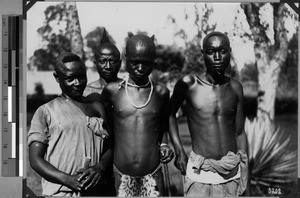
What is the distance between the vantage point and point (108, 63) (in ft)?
15.1

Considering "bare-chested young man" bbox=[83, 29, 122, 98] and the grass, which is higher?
"bare-chested young man" bbox=[83, 29, 122, 98]

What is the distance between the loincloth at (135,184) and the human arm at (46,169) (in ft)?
0.90

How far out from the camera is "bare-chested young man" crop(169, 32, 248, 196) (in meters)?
4.62

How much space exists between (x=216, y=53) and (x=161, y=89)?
0.44 m

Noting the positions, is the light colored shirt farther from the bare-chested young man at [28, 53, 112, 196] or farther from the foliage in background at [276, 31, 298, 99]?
the foliage in background at [276, 31, 298, 99]

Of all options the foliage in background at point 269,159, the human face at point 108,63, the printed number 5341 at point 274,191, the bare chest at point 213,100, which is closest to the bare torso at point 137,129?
the human face at point 108,63

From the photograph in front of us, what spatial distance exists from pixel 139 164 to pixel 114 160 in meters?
0.17

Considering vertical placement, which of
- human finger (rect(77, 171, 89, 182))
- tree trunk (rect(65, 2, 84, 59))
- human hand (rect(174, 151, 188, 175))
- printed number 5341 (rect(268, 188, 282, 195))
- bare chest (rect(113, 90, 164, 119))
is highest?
tree trunk (rect(65, 2, 84, 59))

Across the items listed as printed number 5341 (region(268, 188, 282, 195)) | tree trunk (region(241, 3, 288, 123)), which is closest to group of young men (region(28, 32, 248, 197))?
tree trunk (region(241, 3, 288, 123))

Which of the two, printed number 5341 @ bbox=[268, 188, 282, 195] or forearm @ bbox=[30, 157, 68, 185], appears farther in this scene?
printed number 5341 @ bbox=[268, 188, 282, 195]

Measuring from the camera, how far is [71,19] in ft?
15.1

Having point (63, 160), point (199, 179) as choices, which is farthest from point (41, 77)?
point (199, 179)

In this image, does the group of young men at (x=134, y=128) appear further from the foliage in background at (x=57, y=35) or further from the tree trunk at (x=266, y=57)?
the tree trunk at (x=266, y=57)

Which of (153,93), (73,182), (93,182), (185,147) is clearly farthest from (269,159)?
(73,182)
